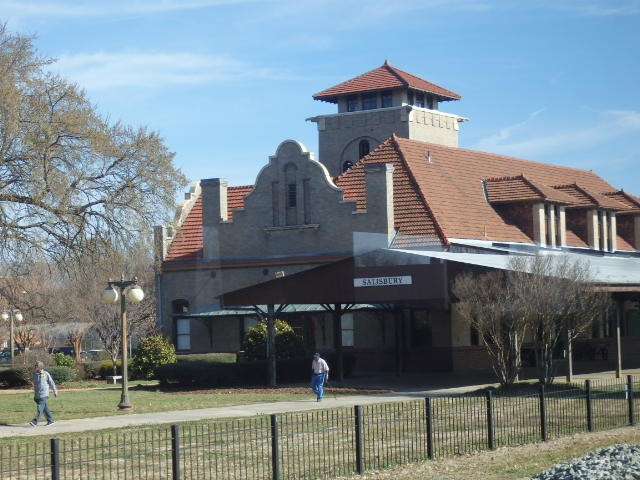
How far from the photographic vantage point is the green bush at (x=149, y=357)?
148 feet

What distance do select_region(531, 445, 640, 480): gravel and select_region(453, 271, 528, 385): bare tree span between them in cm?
1597

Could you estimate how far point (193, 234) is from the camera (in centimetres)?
5234

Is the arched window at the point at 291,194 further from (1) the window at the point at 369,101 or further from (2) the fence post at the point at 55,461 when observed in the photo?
(2) the fence post at the point at 55,461

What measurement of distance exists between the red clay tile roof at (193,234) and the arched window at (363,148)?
9893 millimetres

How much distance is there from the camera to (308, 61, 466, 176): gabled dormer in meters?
60.4

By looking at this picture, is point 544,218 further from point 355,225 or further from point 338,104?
point 338,104

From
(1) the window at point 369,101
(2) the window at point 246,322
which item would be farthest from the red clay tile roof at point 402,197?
(1) the window at point 369,101

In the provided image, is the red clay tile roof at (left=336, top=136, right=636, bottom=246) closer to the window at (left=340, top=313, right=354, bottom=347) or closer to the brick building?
the brick building

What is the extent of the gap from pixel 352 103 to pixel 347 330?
19509mm

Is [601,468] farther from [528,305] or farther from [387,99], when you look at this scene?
[387,99]

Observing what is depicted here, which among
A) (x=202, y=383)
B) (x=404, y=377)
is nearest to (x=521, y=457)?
(x=202, y=383)

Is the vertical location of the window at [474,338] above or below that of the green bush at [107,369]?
above

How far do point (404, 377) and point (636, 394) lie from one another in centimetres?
1505

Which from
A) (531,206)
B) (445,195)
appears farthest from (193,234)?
(531,206)
